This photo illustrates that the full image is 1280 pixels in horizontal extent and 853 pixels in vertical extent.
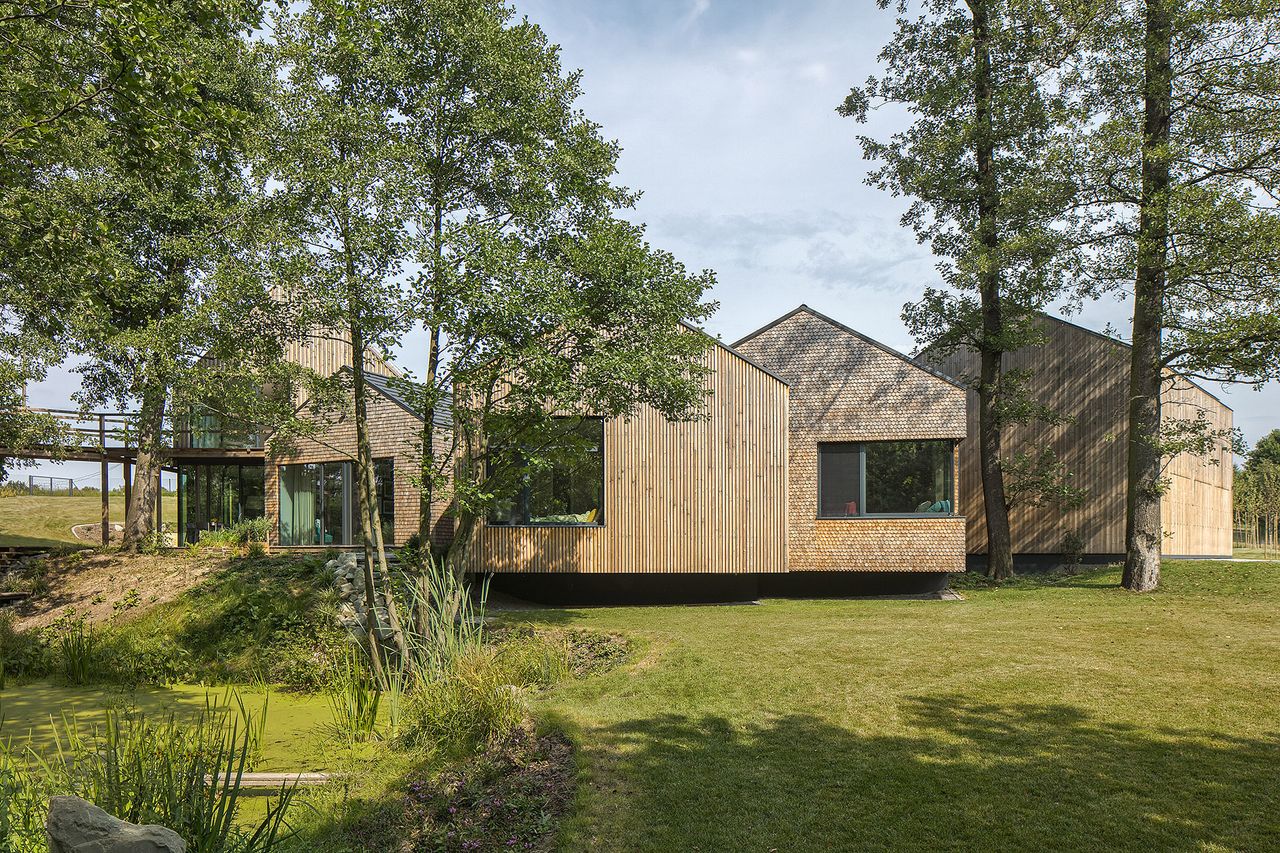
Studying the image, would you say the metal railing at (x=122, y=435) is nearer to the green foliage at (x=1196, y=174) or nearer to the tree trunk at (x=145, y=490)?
the tree trunk at (x=145, y=490)

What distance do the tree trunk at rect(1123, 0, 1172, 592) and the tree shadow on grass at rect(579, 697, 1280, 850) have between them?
8.61 metres

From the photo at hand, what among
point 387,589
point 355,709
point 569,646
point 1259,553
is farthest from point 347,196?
point 1259,553

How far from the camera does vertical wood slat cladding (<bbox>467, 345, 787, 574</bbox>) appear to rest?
1253cm

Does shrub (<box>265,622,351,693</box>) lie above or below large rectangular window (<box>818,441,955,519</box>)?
below

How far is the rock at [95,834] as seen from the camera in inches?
113

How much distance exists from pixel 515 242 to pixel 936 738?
632 centimetres

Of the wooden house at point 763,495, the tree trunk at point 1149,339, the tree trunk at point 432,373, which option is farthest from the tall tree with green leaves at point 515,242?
the tree trunk at point 1149,339

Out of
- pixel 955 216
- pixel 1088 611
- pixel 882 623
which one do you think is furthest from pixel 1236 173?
pixel 882 623

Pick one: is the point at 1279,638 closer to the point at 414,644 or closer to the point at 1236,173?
the point at 1236,173

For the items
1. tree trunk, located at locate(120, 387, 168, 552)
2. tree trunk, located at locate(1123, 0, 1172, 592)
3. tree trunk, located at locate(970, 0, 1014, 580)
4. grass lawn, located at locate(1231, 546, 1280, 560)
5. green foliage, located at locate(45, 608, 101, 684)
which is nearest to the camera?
green foliage, located at locate(45, 608, 101, 684)

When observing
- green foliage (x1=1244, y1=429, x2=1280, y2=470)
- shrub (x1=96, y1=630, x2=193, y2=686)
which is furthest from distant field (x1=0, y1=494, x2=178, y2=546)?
green foliage (x1=1244, y1=429, x2=1280, y2=470)

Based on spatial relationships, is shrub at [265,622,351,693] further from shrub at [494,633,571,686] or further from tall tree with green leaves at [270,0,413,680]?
shrub at [494,633,571,686]

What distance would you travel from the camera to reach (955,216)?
15094 mm

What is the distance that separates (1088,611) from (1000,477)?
16.1ft
